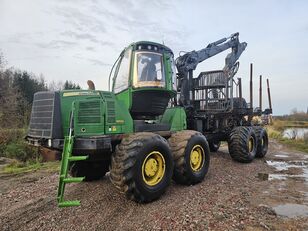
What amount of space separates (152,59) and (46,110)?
7.84ft

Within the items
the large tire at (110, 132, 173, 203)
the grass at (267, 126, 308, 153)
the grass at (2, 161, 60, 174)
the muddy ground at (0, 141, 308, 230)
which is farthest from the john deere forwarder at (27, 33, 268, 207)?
the grass at (267, 126, 308, 153)

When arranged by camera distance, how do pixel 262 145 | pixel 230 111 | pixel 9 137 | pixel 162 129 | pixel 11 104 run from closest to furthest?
pixel 162 129 → pixel 230 111 → pixel 262 145 → pixel 9 137 → pixel 11 104

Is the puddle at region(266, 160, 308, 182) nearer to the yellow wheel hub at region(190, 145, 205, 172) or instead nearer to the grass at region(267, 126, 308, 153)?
the yellow wheel hub at region(190, 145, 205, 172)

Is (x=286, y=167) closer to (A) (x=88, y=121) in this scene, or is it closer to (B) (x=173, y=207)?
(B) (x=173, y=207)

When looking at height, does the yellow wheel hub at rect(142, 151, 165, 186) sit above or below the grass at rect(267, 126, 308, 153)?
above

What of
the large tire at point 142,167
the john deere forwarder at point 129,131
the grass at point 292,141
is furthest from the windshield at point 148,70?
the grass at point 292,141

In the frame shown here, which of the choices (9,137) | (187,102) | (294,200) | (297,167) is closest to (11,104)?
(9,137)

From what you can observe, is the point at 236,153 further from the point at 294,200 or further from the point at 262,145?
the point at 294,200

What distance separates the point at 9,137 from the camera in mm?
13828

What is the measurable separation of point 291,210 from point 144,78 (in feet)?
11.9

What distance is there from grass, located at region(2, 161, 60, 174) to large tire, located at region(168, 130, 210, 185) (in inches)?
174

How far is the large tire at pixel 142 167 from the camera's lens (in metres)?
4.96

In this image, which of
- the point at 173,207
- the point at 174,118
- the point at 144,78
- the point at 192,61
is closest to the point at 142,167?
the point at 173,207

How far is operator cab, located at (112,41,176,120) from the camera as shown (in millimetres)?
6062
